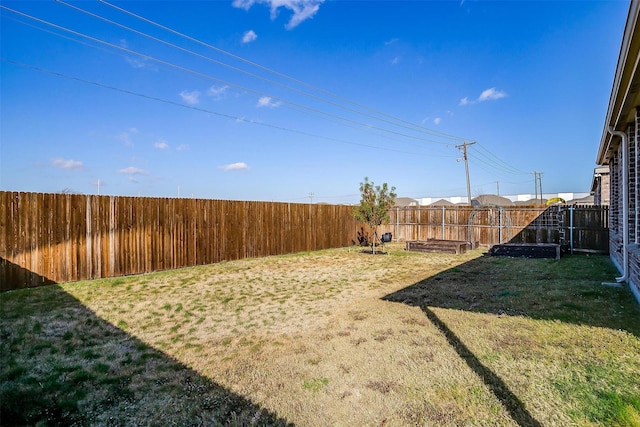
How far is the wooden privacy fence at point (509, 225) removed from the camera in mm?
11406

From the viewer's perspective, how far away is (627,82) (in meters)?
4.05

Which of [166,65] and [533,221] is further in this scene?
[533,221]

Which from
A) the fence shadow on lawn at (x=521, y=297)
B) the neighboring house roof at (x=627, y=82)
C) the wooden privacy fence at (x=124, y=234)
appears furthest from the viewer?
the wooden privacy fence at (x=124, y=234)

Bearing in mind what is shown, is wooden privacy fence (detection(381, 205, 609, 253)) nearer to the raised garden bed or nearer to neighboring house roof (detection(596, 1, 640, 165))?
the raised garden bed

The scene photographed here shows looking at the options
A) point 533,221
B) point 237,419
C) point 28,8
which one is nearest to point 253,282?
point 237,419

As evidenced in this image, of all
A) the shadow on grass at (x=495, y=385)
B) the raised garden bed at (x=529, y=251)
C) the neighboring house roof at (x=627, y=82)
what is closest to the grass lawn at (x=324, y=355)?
the shadow on grass at (x=495, y=385)

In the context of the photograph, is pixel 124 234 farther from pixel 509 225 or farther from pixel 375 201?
pixel 509 225

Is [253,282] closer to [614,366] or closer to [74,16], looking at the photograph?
[614,366]

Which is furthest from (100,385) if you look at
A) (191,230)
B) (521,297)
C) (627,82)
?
(191,230)

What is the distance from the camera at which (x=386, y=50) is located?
14289 millimetres

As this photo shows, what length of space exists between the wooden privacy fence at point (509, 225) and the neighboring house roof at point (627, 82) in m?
6.22

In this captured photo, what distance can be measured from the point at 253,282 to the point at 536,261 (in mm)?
8276

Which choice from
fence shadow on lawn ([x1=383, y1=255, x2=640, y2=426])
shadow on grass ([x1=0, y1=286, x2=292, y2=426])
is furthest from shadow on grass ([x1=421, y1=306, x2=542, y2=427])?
shadow on grass ([x1=0, y1=286, x2=292, y2=426])

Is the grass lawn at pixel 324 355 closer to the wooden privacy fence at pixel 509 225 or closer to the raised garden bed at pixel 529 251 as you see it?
the raised garden bed at pixel 529 251
